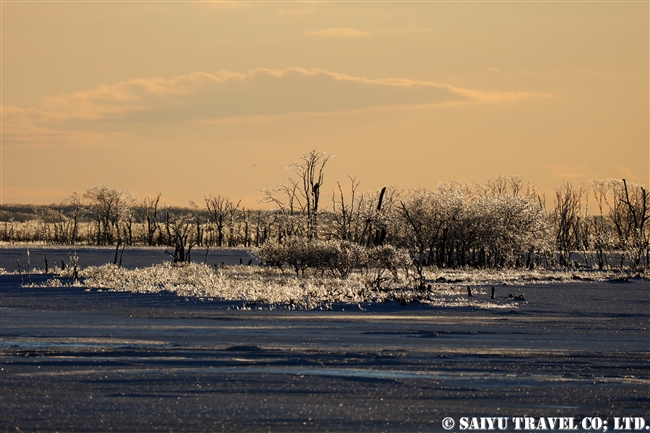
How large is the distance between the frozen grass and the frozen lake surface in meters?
2.67

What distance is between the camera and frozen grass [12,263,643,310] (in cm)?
2466

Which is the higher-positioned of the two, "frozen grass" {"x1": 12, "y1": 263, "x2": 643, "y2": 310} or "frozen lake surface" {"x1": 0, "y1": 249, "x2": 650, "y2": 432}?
"frozen grass" {"x1": 12, "y1": 263, "x2": 643, "y2": 310}

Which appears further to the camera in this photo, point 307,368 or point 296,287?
point 296,287

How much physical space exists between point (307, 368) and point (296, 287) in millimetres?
16156

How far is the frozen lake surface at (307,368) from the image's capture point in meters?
9.65

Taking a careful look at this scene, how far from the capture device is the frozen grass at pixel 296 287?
80.9 ft

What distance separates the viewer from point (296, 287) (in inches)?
1130

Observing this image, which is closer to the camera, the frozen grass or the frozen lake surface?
the frozen lake surface

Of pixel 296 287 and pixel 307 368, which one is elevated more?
pixel 296 287

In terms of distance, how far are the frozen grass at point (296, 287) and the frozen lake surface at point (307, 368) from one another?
8.77ft

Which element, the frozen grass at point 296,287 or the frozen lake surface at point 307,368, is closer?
the frozen lake surface at point 307,368

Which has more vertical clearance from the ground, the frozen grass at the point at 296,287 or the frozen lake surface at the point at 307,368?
the frozen grass at the point at 296,287

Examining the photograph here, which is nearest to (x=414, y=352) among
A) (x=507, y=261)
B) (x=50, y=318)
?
(x=50, y=318)

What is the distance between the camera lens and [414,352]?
47.5 ft
